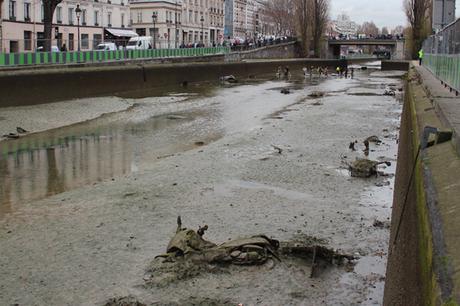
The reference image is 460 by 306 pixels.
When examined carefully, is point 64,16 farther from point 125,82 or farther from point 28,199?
point 28,199

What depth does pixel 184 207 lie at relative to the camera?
9273mm

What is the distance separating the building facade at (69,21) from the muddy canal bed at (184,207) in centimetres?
2390

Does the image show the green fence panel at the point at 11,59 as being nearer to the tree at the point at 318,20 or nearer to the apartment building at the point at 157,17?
the tree at the point at 318,20

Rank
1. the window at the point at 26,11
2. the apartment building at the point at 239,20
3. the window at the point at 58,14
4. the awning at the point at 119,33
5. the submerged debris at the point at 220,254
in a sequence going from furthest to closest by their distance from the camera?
the apartment building at the point at 239,20 < the awning at the point at 119,33 < the window at the point at 58,14 < the window at the point at 26,11 < the submerged debris at the point at 220,254

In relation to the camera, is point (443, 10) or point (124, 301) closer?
point (124, 301)

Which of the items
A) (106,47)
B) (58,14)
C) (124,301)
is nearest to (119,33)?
(58,14)

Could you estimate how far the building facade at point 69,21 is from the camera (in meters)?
55.2

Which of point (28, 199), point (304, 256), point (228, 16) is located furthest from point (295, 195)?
point (228, 16)

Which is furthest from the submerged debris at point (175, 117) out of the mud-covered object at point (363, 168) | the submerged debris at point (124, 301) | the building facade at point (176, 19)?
the building facade at point (176, 19)

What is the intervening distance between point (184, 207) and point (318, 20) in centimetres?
9345

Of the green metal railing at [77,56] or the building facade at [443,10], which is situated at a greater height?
the building facade at [443,10]

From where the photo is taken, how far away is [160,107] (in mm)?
26969

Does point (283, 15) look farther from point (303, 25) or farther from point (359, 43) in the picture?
point (303, 25)

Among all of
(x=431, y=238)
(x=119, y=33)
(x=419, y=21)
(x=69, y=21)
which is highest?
(x=419, y=21)
